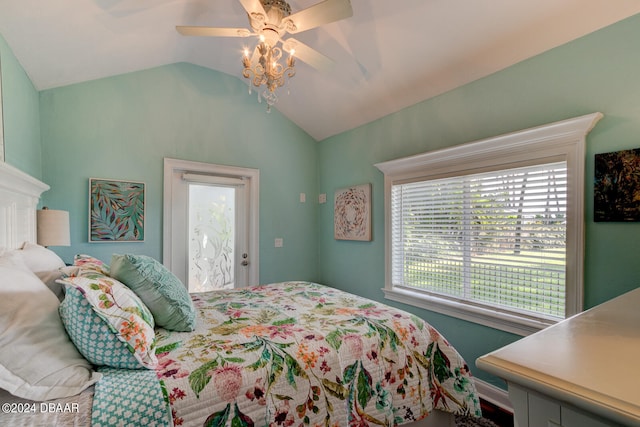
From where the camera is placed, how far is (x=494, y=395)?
2.23 meters

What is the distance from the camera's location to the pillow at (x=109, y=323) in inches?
41.1

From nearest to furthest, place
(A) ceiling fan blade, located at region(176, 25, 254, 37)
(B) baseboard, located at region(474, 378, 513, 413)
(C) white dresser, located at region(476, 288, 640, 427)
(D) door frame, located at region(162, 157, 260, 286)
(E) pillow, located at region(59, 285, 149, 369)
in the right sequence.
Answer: (C) white dresser, located at region(476, 288, 640, 427), (E) pillow, located at region(59, 285, 149, 369), (A) ceiling fan blade, located at region(176, 25, 254, 37), (B) baseboard, located at region(474, 378, 513, 413), (D) door frame, located at region(162, 157, 260, 286)

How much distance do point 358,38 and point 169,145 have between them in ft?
6.96

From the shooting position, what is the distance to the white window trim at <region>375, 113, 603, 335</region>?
1.84m

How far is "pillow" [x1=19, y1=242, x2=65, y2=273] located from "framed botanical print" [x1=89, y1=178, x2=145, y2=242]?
104cm

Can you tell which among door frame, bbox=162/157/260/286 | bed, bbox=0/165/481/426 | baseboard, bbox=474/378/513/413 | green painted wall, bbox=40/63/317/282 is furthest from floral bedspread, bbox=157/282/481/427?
green painted wall, bbox=40/63/317/282

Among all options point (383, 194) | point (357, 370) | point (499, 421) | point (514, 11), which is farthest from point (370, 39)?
point (499, 421)

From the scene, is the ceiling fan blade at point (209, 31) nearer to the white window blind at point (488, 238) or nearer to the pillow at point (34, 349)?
the pillow at point (34, 349)

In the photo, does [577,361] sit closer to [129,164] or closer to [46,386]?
[46,386]

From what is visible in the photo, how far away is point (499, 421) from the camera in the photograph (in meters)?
2.03

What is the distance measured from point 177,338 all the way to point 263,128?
9.50 ft

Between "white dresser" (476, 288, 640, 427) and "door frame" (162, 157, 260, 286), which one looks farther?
"door frame" (162, 157, 260, 286)

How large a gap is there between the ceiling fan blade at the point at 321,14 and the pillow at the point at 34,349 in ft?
5.63

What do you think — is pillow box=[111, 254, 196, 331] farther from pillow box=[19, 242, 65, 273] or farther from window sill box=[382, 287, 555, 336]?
window sill box=[382, 287, 555, 336]
